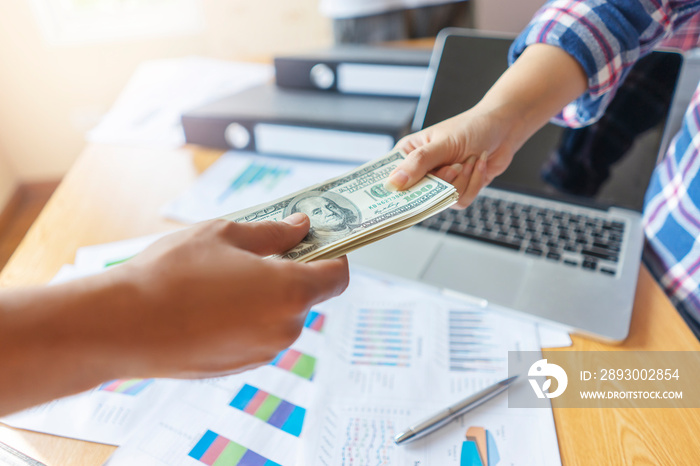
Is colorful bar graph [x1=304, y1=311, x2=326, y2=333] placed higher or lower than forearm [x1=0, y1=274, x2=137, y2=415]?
lower

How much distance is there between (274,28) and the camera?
1.86m

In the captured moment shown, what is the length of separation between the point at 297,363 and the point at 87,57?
1.82 m

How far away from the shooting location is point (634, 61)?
60cm

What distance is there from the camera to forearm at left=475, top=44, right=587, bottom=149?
0.57 meters

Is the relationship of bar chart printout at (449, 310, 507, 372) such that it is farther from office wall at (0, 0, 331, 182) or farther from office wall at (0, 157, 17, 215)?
office wall at (0, 157, 17, 215)

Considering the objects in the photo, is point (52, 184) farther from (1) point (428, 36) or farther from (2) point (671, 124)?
(2) point (671, 124)

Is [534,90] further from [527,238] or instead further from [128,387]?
[128,387]

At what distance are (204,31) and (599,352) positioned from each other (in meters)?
1.84

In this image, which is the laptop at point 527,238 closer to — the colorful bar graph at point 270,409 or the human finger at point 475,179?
the human finger at point 475,179

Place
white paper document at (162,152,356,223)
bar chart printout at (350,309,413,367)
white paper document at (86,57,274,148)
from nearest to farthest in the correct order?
bar chart printout at (350,309,413,367) < white paper document at (162,152,356,223) < white paper document at (86,57,274,148)

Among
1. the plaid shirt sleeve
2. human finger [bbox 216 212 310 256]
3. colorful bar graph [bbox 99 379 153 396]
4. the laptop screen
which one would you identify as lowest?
colorful bar graph [bbox 99 379 153 396]

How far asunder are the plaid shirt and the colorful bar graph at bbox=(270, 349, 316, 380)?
0.48 m

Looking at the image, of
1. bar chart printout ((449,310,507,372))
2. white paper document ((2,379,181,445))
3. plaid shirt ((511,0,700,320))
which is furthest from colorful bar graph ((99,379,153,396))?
plaid shirt ((511,0,700,320))

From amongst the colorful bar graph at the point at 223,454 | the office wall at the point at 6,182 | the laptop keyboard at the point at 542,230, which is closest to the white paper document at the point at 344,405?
the colorful bar graph at the point at 223,454
